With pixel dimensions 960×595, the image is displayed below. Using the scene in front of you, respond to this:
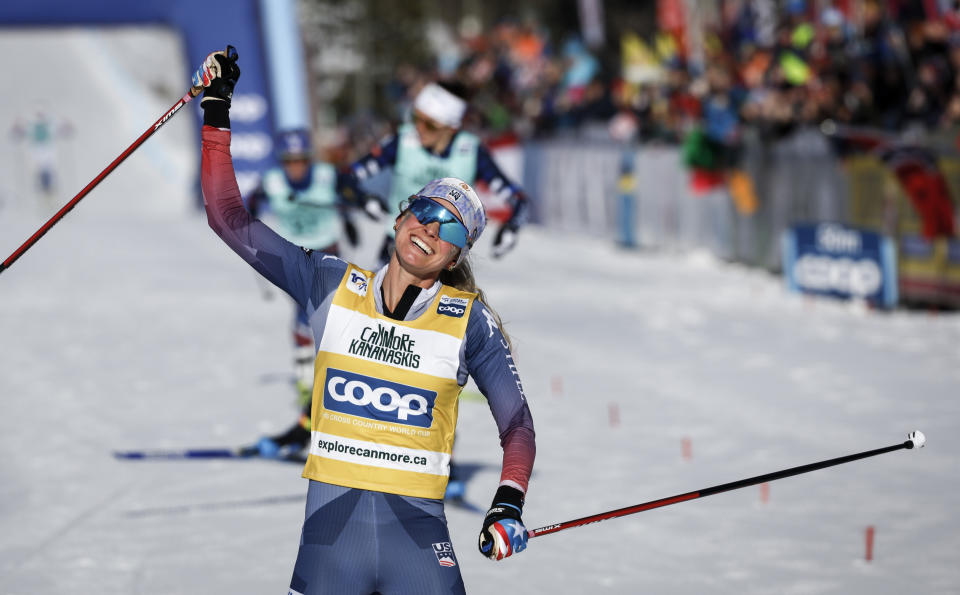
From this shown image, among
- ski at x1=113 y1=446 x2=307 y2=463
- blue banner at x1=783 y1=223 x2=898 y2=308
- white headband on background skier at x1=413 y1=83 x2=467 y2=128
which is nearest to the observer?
white headband on background skier at x1=413 y1=83 x2=467 y2=128

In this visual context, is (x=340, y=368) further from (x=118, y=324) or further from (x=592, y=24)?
(x=592, y=24)

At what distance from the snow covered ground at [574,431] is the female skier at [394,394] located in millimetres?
2425

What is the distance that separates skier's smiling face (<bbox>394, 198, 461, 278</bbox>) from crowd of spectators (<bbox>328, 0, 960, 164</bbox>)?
4178 mm

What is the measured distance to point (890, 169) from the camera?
1441 centimetres

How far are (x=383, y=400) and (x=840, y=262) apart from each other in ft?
41.0

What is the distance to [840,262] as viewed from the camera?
602 inches

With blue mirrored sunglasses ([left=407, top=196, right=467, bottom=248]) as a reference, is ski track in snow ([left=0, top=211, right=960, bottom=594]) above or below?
below

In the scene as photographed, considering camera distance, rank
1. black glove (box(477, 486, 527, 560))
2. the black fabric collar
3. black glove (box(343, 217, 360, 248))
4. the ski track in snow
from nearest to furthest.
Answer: black glove (box(477, 486, 527, 560))
the black fabric collar
the ski track in snow
black glove (box(343, 217, 360, 248))

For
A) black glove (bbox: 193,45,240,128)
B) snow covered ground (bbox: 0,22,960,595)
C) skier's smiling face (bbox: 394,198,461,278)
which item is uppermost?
black glove (bbox: 193,45,240,128)

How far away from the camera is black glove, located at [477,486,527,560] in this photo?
11.6 feet

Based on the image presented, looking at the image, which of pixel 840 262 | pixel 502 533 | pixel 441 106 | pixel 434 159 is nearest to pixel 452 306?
pixel 502 533

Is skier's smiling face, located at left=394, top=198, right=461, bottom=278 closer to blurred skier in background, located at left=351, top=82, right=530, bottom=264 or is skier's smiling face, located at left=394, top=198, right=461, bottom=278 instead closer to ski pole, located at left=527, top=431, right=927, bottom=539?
ski pole, located at left=527, top=431, right=927, bottom=539

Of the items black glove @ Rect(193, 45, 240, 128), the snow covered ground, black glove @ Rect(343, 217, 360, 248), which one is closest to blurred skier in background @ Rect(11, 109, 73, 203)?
the snow covered ground

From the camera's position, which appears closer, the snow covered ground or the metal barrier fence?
the snow covered ground
